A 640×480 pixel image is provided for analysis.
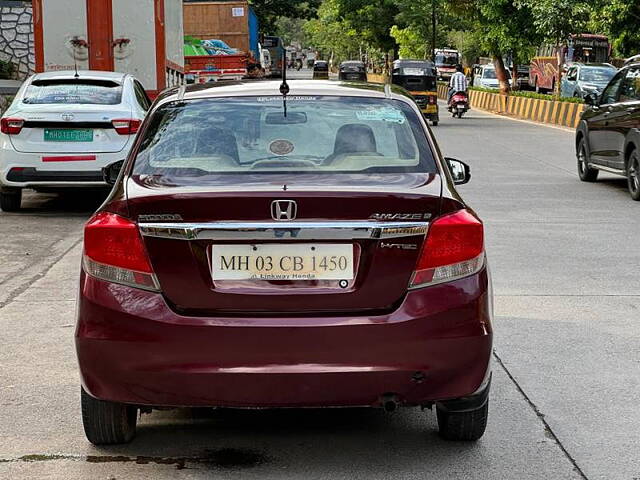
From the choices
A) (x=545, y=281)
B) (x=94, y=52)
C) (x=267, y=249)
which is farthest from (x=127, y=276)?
(x=94, y=52)

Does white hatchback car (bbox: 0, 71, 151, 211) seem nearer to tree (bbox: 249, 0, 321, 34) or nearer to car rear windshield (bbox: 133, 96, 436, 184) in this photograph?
car rear windshield (bbox: 133, 96, 436, 184)

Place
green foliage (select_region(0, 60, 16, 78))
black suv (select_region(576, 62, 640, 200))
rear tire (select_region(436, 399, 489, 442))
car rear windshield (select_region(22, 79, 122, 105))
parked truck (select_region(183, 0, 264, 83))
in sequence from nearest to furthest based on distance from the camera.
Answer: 1. rear tire (select_region(436, 399, 489, 442))
2. car rear windshield (select_region(22, 79, 122, 105))
3. black suv (select_region(576, 62, 640, 200))
4. green foliage (select_region(0, 60, 16, 78))
5. parked truck (select_region(183, 0, 264, 83))

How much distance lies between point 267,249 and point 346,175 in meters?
0.50

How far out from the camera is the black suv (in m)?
14.9

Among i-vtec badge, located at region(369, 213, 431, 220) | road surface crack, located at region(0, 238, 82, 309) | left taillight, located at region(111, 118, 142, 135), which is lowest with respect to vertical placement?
road surface crack, located at region(0, 238, 82, 309)

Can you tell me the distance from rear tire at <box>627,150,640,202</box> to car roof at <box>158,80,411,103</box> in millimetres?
9646

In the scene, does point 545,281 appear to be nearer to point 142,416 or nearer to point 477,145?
point 142,416

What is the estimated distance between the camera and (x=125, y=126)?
12711mm

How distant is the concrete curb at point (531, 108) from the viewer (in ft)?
109

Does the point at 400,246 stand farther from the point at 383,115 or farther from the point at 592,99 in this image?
the point at 592,99

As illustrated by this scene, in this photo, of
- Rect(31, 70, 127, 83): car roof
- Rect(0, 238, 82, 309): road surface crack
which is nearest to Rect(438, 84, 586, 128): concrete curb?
Rect(31, 70, 127, 83): car roof

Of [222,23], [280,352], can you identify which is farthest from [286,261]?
[222,23]

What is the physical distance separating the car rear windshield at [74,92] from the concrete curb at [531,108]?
670 inches

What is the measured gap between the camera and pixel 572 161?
21375 millimetres
